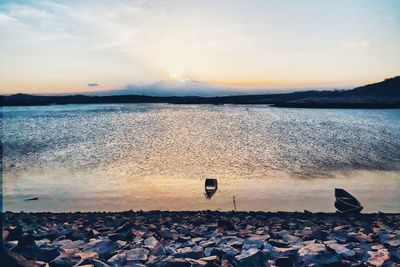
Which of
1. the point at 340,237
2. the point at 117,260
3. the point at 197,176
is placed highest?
the point at 117,260

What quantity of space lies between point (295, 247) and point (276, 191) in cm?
1276

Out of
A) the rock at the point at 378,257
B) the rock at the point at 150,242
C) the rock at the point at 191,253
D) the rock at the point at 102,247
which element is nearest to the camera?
the rock at the point at 378,257

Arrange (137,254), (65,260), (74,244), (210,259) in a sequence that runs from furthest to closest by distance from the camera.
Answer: (74,244) → (137,254) → (210,259) → (65,260)

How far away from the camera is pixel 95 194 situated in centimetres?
2058

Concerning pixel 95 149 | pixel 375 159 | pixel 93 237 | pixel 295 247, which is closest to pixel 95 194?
pixel 93 237

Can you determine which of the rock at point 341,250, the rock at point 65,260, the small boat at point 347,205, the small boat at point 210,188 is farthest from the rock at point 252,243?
the small boat at point 210,188

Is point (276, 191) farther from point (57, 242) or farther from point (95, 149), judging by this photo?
point (95, 149)

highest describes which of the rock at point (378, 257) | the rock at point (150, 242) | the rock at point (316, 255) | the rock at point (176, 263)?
the rock at point (176, 263)

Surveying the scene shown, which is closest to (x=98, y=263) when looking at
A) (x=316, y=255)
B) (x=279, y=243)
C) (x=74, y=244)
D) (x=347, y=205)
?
(x=74, y=244)

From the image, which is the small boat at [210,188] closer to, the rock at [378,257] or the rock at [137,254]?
the rock at [137,254]

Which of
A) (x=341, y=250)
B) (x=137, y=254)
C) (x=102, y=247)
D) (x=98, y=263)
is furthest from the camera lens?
(x=102, y=247)

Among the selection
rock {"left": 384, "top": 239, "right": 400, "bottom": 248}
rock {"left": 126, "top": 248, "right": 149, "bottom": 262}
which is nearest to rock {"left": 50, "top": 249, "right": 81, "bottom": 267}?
rock {"left": 126, "top": 248, "right": 149, "bottom": 262}

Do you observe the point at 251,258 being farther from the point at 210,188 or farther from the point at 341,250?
the point at 210,188

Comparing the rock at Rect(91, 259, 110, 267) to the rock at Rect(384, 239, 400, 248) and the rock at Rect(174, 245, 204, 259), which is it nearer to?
the rock at Rect(174, 245, 204, 259)
